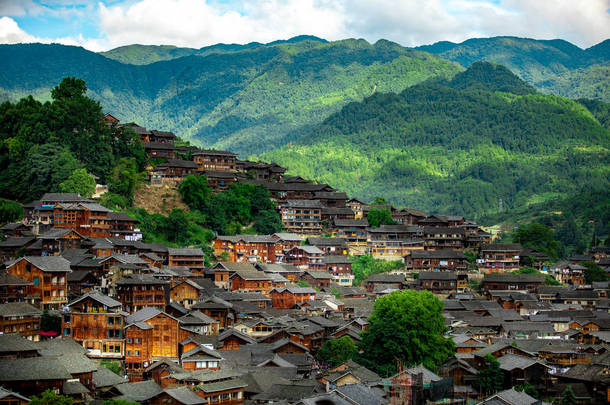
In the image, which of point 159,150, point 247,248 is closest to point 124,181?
point 159,150

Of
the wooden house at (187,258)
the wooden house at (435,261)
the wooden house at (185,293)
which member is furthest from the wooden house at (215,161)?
the wooden house at (185,293)

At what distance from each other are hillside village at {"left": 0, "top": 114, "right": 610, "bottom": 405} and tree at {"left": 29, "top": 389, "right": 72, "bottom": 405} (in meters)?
0.87

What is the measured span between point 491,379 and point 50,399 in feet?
103

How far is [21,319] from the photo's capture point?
5481 centimetres

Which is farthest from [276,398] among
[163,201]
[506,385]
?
Result: [163,201]

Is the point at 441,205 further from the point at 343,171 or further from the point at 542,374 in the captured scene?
the point at 542,374

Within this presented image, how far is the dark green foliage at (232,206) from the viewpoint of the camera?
94938 millimetres

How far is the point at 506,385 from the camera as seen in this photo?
2338 inches

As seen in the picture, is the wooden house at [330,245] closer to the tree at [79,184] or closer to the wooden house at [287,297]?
the wooden house at [287,297]

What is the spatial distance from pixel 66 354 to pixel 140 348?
25.7ft

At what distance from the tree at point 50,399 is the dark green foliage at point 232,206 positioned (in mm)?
51483

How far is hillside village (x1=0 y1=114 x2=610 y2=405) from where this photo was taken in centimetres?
5169

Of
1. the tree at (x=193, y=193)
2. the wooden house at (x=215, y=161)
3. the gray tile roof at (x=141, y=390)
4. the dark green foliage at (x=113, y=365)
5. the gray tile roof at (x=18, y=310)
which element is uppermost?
the wooden house at (x=215, y=161)

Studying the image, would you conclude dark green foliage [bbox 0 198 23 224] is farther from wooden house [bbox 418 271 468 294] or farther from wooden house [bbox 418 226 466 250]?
wooden house [bbox 418 226 466 250]
